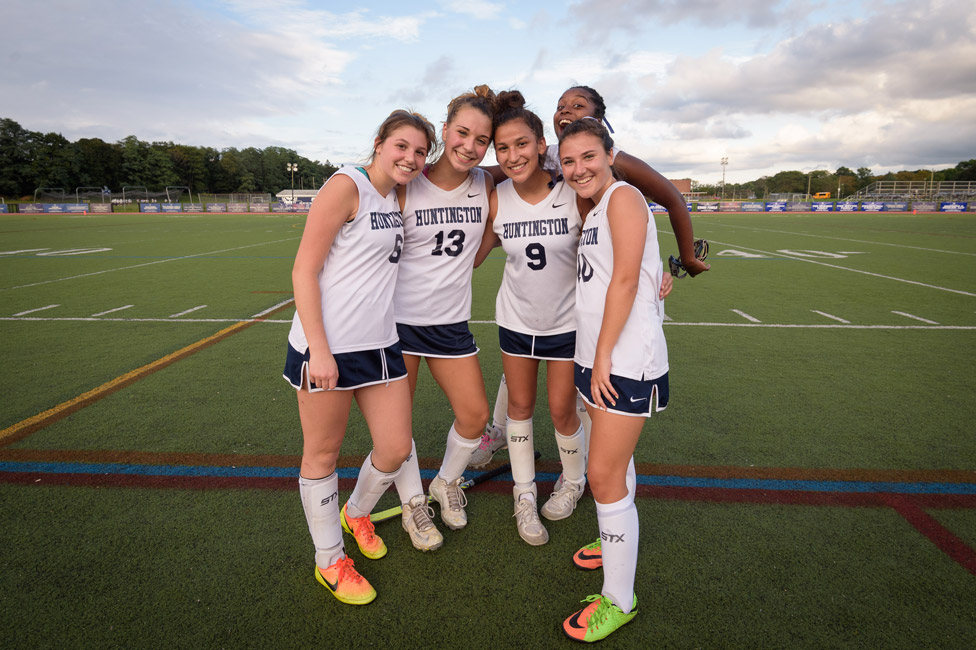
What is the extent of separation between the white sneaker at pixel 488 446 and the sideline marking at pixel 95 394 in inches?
116

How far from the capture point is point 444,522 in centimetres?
270

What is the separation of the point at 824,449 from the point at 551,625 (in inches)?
91.5

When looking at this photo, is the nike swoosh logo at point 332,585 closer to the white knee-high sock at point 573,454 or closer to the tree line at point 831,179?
the white knee-high sock at point 573,454

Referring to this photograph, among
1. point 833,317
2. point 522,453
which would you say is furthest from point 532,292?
point 833,317

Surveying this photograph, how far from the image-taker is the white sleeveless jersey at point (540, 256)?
7.83 ft

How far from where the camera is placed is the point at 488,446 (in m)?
3.40

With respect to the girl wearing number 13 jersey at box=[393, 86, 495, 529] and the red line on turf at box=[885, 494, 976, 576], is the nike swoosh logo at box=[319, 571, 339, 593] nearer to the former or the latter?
the girl wearing number 13 jersey at box=[393, 86, 495, 529]

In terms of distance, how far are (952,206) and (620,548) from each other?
179 feet

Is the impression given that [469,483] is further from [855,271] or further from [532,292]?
[855,271]

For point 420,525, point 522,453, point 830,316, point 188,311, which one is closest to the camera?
point 420,525

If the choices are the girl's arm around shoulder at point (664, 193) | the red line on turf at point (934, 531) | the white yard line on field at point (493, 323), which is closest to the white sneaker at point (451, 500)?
the girl's arm around shoulder at point (664, 193)

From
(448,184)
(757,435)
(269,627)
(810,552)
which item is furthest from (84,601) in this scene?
(757,435)

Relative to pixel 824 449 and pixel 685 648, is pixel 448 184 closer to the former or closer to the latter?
pixel 685 648

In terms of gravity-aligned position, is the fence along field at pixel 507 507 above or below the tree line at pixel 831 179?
below
